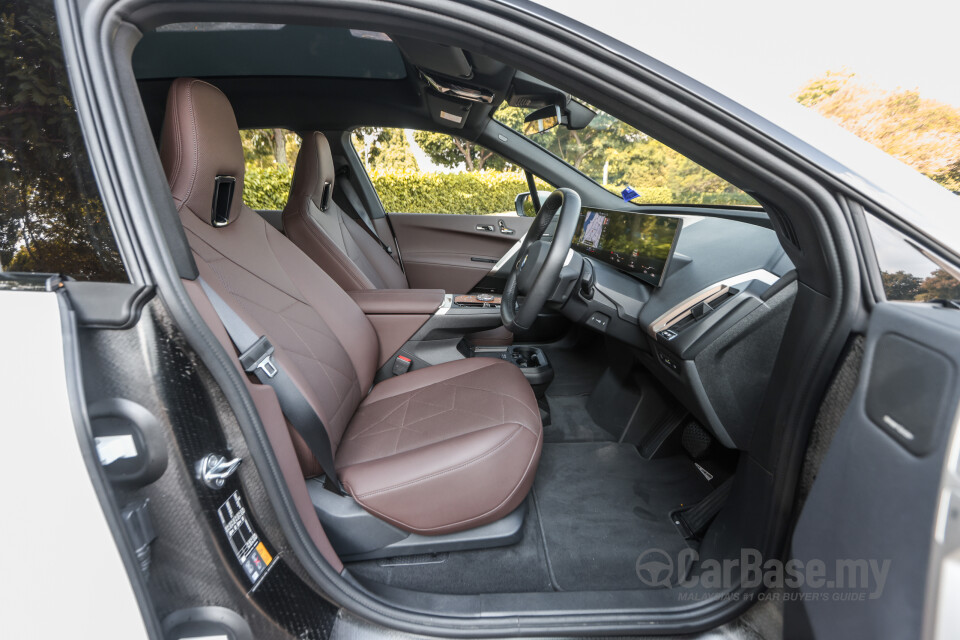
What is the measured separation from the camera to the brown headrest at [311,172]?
7.71 ft

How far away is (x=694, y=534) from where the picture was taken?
1.42 meters

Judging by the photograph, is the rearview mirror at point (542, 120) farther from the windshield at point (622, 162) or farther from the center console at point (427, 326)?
the center console at point (427, 326)

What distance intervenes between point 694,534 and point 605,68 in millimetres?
1322

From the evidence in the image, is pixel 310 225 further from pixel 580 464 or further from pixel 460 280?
pixel 580 464

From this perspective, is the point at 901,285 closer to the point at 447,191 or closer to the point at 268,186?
the point at 447,191

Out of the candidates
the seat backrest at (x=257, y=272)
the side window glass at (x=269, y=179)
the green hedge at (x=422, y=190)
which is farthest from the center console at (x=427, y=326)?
the side window glass at (x=269, y=179)

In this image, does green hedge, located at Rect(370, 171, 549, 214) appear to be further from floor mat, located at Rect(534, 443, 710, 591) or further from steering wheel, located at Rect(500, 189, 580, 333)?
floor mat, located at Rect(534, 443, 710, 591)

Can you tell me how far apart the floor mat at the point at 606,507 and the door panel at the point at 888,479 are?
636mm

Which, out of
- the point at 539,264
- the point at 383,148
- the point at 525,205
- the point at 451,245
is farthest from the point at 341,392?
the point at 383,148

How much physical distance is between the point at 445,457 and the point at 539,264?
2.80 feet

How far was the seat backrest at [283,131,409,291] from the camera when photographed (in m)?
2.27

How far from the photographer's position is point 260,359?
38.8 inches

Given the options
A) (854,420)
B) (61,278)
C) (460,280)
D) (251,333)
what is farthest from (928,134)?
(61,278)

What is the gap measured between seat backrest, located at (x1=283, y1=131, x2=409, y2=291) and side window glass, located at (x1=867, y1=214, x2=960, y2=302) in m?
1.96
